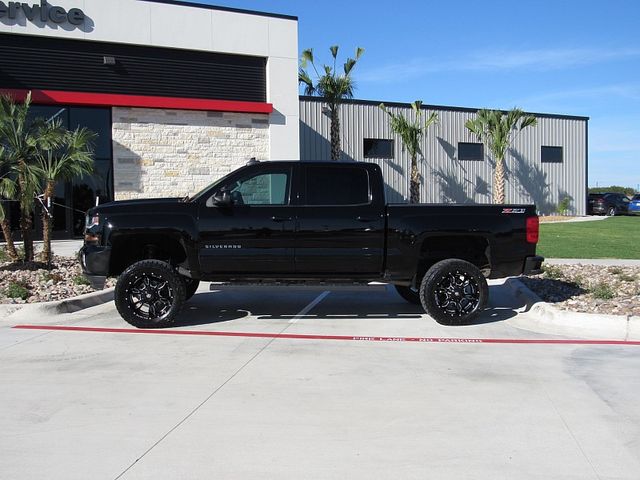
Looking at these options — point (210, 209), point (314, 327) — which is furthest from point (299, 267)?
point (210, 209)

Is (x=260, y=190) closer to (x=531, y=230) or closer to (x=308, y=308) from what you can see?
(x=308, y=308)

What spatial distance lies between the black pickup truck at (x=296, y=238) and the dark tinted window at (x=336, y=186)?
13mm

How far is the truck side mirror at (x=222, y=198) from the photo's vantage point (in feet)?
23.9

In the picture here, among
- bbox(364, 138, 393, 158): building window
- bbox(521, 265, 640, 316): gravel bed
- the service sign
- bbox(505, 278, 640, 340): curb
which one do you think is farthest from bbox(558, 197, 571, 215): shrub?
bbox(505, 278, 640, 340): curb

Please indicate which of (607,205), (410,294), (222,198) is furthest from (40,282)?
(607,205)

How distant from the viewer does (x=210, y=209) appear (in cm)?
750

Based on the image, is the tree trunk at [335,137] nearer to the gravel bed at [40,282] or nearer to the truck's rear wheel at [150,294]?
the gravel bed at [40,282]

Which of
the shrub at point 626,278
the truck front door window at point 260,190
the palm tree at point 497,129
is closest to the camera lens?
the truck front door window at point 260,190

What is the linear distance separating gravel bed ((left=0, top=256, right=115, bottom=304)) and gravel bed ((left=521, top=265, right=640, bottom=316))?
736 centimetres

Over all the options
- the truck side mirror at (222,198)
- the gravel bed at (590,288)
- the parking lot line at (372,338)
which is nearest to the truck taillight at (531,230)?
the gravel bed at (590,288)

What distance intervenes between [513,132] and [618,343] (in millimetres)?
28799

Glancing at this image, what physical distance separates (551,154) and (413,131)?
1088cm

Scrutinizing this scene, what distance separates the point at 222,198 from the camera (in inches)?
287

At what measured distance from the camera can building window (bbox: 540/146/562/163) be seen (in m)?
35.0
